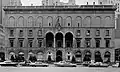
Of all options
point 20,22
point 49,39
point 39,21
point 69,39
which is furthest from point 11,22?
point 69,39

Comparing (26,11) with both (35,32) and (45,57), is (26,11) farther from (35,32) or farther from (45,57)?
(45,57)

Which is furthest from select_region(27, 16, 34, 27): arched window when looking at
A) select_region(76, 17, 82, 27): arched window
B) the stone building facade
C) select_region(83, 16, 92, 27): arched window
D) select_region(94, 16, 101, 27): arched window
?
select_region(94, 16, 101, 27): arched window

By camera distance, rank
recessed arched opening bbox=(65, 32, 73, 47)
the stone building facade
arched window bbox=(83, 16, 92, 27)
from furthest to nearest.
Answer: recessed arched opening bbox=(65, 32, 73, 47) → arched window bbox=(83, 16, 92, 27) → the stone building facade

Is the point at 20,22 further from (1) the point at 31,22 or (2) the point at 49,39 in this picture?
(2) the point at 49,39

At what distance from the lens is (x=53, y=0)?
86.6 m

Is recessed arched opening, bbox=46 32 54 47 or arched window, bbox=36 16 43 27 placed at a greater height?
arched window, bbox=36 16 43 27

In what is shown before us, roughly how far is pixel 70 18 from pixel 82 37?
6187mm

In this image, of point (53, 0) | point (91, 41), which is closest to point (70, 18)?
point (91, 41)

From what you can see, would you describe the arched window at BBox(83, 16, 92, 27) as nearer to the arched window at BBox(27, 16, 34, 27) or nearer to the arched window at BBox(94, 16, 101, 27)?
the arched window at BBox(94, 16, 101, 27)

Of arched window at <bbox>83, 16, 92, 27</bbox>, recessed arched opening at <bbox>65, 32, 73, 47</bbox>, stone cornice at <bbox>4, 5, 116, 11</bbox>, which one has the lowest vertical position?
recessed arched opening at <bbox>65, 32, 73, 47</bbox>

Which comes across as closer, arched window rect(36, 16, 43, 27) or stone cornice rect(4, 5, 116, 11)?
stone cornice rect(4, 5, 116, 11)

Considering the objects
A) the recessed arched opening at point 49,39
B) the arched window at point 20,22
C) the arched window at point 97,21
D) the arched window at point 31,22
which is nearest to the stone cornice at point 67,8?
the arched window at point 97,21

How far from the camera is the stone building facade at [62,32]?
73.9 m

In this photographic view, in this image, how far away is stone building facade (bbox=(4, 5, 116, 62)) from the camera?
242ft
